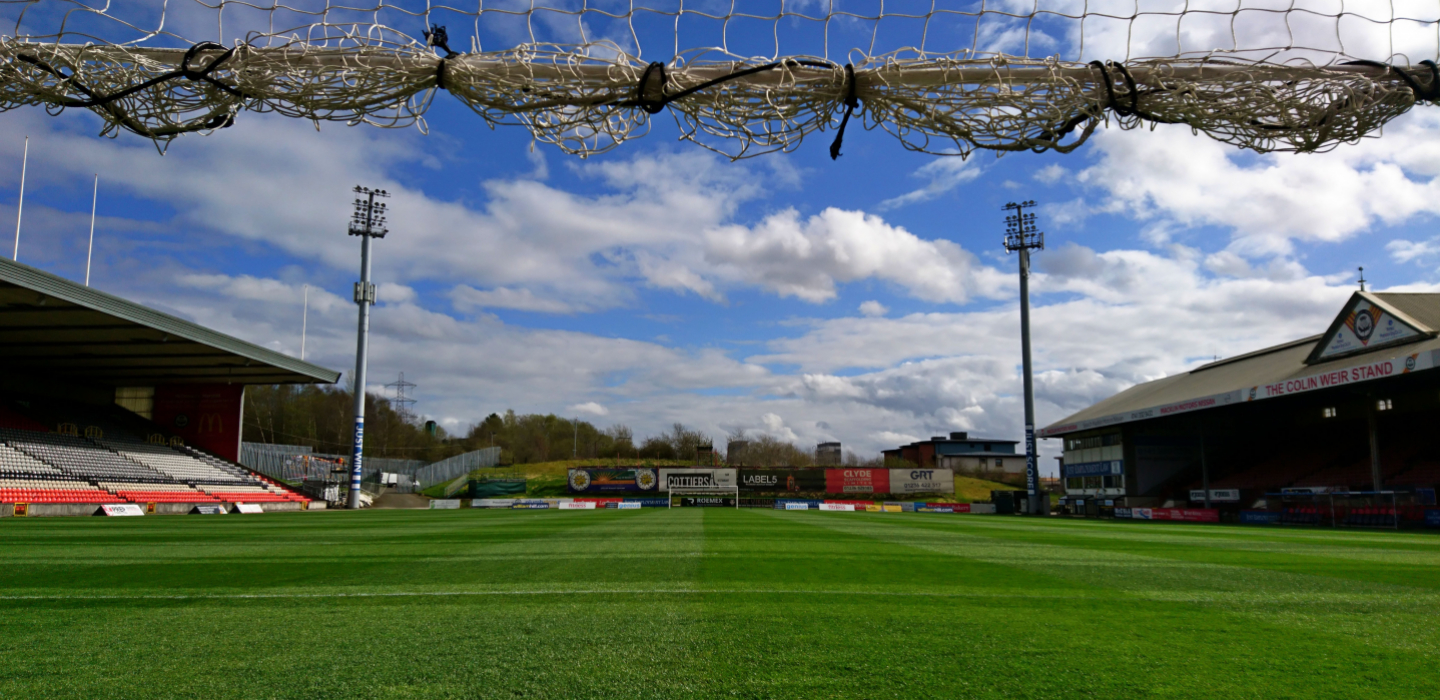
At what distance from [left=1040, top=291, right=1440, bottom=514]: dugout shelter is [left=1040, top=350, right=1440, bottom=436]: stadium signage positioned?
34 mm

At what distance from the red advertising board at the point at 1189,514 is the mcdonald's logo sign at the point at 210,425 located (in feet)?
125

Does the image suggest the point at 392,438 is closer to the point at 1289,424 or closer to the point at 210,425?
the point at 210,425

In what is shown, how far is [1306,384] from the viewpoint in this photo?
22.5 metres

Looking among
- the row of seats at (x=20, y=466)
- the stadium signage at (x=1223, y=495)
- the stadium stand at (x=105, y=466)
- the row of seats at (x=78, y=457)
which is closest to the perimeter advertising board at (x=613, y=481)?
the stadium stand at (x=105, y=466)

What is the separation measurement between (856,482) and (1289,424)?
19.0 m

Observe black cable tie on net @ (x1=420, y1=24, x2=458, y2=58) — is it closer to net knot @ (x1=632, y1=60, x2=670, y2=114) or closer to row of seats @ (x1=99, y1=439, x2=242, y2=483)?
net knot @ (x1=632, y1=60, x2=670, y2=114)

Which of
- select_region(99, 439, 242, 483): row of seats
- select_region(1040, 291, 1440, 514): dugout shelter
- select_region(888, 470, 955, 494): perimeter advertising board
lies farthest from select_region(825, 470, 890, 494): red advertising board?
select_region(99, 439, 242, 483): row of seats

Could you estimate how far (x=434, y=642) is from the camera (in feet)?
11.3

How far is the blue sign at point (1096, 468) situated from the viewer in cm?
3528

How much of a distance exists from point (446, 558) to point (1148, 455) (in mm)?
35081

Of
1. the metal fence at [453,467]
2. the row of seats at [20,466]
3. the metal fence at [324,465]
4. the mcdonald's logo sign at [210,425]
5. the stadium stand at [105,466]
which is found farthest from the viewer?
the metal fence at [453,467]

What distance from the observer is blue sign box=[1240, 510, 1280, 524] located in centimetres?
2316

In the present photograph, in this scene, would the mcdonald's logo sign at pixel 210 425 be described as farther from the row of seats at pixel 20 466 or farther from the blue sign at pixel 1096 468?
the blue sign at pixel 1096 468

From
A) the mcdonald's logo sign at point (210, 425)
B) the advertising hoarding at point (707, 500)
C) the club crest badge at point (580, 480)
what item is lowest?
the advertising hoarding at point (707, 500)
